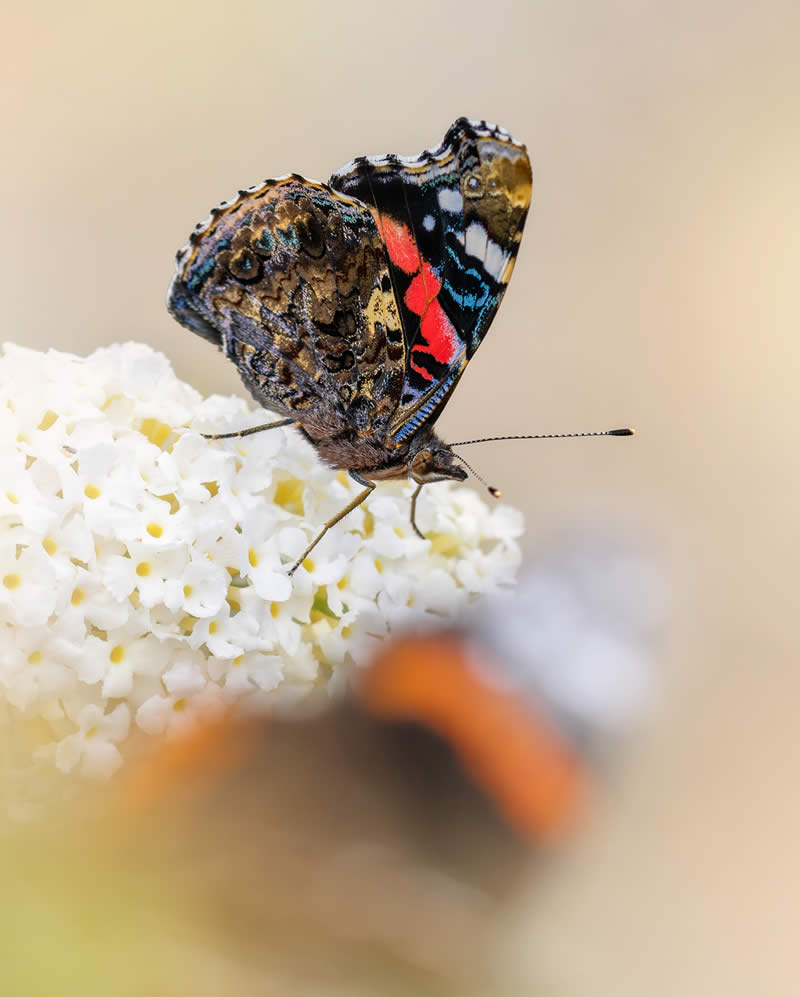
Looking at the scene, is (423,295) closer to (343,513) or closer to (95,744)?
(343,513)

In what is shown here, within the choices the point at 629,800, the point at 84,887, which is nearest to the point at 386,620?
the point at 629,800

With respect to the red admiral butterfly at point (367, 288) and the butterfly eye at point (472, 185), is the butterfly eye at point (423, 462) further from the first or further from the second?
the butterfly eye at point (472, 185)

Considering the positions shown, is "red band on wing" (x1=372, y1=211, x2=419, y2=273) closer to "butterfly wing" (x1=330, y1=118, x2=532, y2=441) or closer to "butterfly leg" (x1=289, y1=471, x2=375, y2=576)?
"butterfly wing" (x1=330, y1=118, x2=532, y2=441)

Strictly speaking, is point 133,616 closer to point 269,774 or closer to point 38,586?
point 38,586

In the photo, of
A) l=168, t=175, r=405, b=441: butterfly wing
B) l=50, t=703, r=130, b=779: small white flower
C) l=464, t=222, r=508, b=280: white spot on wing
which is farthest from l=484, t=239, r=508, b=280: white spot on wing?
l=50, t=703, r=130, b=779: small white flower

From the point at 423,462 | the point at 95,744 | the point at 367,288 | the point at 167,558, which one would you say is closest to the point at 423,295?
the point at 367,288

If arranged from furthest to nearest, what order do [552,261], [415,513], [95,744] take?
1. [552,261]
2. [415,513]
3. [95,744]

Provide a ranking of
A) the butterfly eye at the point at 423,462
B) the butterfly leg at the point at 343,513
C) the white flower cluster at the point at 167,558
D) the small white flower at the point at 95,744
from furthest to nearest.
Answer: the butterfly eye at the point at 423,462, the butterfly leg at the point at 343,513, the white flower cluster at the point at 167,558, the small white flower at the point at 95,744

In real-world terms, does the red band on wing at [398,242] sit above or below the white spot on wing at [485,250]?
below

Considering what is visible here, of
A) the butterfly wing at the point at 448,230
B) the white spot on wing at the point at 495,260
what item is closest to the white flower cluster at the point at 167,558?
the butterfly wing at the point at 448,230
